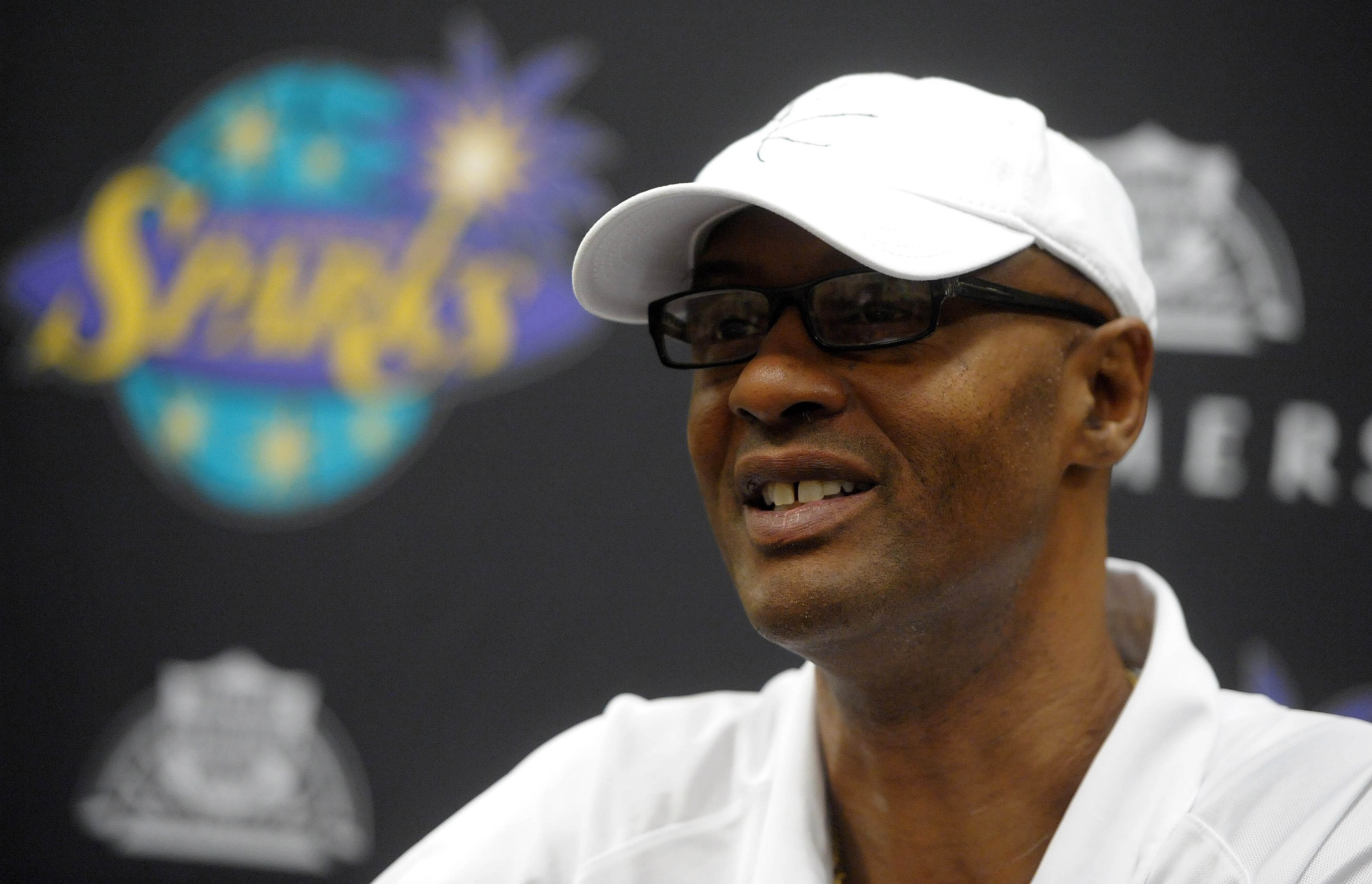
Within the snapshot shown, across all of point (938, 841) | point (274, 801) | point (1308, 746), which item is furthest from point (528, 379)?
point (1308, 746)

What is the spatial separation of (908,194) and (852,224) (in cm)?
7

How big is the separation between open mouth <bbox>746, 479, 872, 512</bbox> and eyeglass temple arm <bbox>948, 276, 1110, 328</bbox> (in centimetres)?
18

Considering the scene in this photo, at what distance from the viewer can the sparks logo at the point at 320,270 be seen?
1.96 meters

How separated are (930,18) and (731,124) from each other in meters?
0.34

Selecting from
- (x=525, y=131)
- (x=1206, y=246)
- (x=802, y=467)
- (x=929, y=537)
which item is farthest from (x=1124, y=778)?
(x=525, y=131)

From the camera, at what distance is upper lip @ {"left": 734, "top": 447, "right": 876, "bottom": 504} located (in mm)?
978

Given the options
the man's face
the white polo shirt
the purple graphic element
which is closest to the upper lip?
the man's face

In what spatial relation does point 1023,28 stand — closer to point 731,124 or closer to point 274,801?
point 731,124

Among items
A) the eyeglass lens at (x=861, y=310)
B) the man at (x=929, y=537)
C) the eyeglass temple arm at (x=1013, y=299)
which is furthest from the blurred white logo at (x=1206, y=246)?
the eyeglass lens at (x=861, y=310)

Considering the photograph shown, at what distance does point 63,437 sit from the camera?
212 cm

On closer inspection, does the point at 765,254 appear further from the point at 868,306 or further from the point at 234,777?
the point at 234,777

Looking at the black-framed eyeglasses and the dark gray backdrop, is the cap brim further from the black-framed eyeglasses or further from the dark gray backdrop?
the dark gray backdrop

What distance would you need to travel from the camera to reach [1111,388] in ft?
3.59

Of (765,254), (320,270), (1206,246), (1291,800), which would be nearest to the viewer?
(1291,800)
